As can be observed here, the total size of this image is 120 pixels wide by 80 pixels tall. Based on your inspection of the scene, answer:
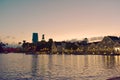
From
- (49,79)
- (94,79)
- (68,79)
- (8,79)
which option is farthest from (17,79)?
(94,79)

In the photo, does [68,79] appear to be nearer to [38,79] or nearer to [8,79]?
[38,79]

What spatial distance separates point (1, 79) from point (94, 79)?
14926 millimetres

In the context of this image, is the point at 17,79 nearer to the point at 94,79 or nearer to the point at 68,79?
the point at 68,79

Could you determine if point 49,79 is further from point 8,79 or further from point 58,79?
point 8,79

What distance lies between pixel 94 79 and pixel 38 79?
9.07 metres

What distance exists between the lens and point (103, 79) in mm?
43312

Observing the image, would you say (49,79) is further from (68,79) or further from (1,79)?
(1,79)

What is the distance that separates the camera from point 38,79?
4409 centimetres

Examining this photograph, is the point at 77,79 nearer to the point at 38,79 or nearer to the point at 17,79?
the point at 38,79

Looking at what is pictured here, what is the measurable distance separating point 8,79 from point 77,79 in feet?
36.8

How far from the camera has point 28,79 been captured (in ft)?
141

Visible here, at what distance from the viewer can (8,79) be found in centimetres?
4375

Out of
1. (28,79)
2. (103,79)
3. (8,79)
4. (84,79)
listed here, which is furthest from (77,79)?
(8,79)

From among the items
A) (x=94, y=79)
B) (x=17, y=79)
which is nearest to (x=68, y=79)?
(x=94, y=79)
